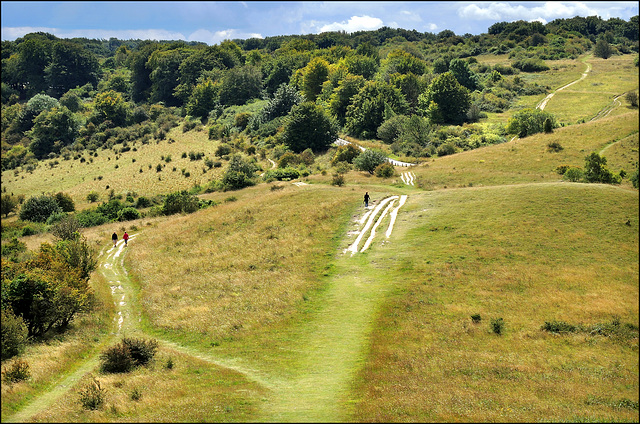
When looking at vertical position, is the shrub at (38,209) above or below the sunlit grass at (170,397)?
above

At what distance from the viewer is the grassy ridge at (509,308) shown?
→ 64.4 ft

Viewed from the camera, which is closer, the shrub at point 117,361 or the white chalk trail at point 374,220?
the shrub at point 117,361

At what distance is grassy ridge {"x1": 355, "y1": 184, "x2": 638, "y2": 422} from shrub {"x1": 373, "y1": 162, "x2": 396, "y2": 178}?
21.0m

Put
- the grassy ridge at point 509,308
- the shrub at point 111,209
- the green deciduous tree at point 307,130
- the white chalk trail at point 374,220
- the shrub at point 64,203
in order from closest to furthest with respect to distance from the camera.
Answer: the grassy ridge at point 509,308
the white chalk trail at point 374,220
the shrub at point 111,209
the shrub at point 64,203
the green deciduous tree at point 307,130

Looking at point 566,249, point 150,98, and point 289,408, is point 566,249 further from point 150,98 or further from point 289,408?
point 150,98

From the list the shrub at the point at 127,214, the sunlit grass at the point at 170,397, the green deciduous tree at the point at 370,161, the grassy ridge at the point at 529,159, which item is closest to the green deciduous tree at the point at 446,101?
the grassy ridge at the point at 529,159

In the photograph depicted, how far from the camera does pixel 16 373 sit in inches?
880

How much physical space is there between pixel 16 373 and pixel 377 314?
2152cm

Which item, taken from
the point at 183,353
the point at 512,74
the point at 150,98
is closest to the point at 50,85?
the point at 150,98

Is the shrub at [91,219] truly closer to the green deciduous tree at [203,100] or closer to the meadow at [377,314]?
the meadow at [377,314]

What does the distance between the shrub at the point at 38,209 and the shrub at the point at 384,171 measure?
55.3 m

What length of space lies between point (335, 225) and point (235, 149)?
3179 inches

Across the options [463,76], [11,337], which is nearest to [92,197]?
[11,337]

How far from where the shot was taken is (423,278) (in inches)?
1453
